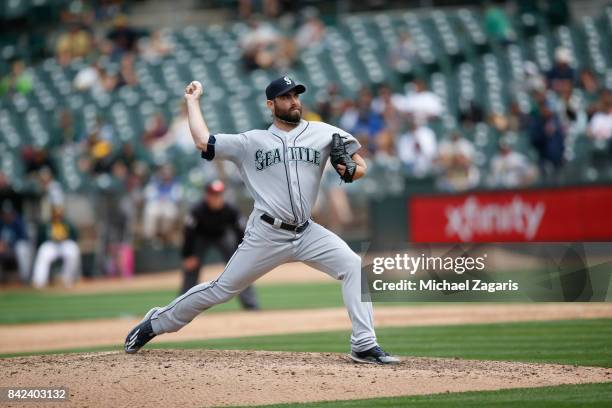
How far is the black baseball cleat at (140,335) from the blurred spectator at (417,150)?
11.2m

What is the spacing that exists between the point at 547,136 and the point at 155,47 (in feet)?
35.2

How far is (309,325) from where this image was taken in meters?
12.1

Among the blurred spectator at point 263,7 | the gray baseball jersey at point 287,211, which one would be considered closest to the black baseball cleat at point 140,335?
the gray baseball jersey at point 287,211

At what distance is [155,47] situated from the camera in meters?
24.7

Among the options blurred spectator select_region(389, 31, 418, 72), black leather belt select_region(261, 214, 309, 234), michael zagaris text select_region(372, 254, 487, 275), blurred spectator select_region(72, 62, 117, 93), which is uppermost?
blurred spectator select_region(72, 62, 117, 93)

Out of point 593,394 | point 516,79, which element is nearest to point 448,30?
point 516,79

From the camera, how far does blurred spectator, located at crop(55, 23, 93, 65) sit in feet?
84.2

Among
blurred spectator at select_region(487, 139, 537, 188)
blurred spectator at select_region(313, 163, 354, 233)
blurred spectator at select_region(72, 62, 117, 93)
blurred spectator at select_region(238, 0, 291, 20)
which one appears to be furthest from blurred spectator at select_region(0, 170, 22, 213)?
blurred spectator at select_region(487, 139, 537, 188)

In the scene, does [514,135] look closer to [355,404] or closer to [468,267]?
[468,267]

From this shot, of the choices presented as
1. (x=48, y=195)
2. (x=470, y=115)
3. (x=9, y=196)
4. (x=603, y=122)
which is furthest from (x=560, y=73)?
(x=9, y=196)

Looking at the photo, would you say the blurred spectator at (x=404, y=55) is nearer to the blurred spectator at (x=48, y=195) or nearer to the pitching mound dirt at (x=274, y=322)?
the blurred spectator at (x=48, y=195)

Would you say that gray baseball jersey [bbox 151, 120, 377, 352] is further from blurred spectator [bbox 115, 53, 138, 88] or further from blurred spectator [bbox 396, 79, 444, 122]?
blurred spectator [bbox 115, 53, 138, 88]

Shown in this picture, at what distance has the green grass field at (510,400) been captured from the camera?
21.1 ft

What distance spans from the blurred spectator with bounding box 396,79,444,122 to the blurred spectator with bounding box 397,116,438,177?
1.13 ft
